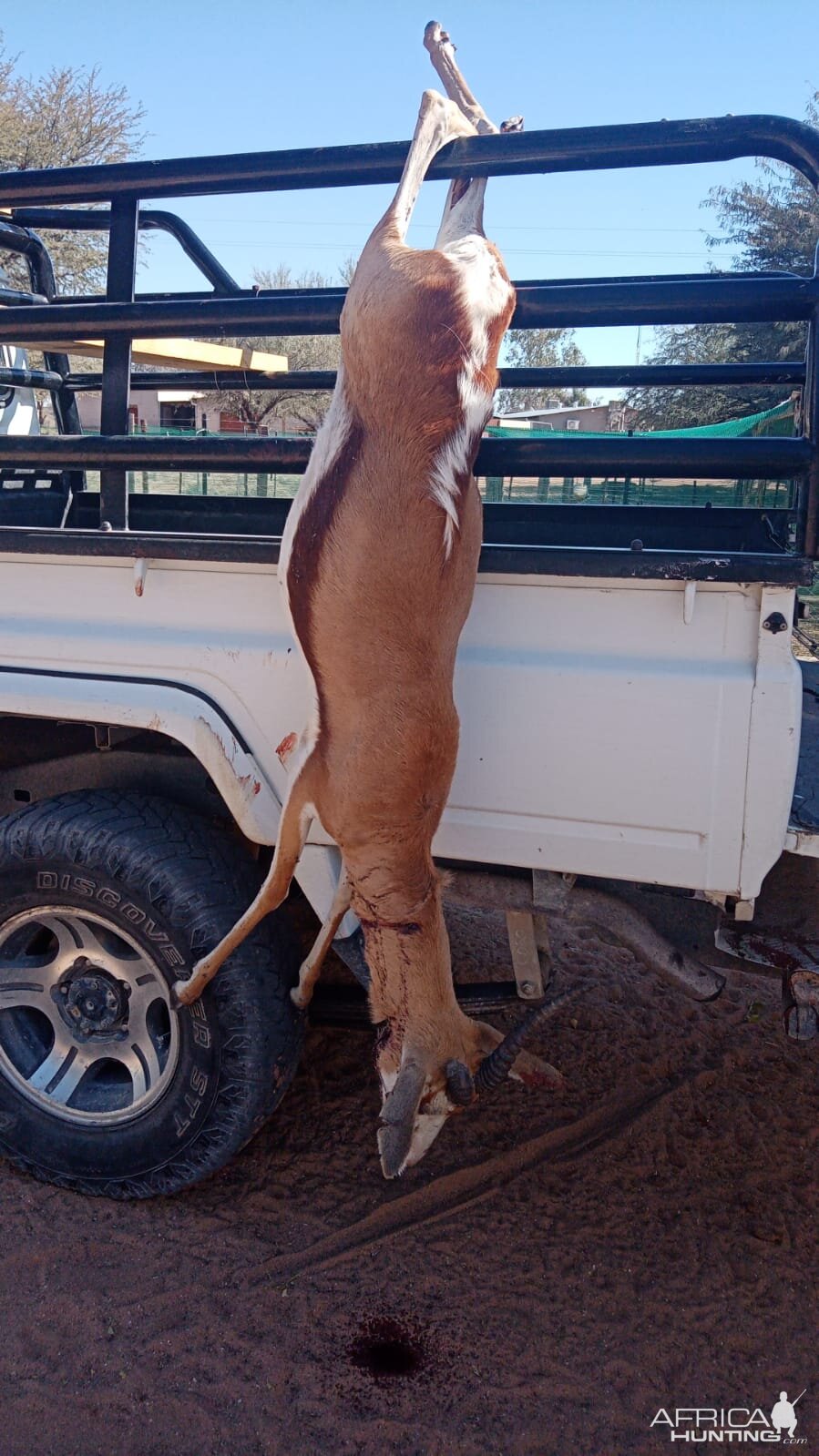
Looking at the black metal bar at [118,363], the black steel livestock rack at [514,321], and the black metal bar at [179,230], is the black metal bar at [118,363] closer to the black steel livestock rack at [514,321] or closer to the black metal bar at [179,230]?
the black steel livestock rack at [514,321]

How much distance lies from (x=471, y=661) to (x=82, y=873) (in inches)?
47.7

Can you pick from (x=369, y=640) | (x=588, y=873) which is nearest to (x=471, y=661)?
(x=369, y=640)

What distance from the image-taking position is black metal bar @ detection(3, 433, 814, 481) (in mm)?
2475

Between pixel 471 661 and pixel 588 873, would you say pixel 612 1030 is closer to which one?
pixel 588 873

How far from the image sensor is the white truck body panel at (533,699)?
8.00 ft

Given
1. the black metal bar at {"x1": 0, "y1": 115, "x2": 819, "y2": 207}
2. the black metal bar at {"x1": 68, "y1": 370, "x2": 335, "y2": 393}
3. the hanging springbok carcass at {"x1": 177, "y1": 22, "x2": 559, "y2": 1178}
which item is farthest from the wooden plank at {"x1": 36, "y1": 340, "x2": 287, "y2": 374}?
the hanging springbok carcass at {"x1": 177, "y1": 22, "x2": 559, "y2": 1178}

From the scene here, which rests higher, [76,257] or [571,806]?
[76,257]

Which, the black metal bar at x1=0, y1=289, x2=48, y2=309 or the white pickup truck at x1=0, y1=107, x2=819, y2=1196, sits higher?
the black metal bar at x1=0, y1=289, x2=48, y2=309

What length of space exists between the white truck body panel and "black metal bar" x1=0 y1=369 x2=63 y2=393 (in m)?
1.52

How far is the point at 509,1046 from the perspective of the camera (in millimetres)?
2596

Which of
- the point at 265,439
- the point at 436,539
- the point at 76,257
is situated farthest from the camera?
the point at 76,257

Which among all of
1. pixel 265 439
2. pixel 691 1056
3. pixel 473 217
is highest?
pixel 473 217

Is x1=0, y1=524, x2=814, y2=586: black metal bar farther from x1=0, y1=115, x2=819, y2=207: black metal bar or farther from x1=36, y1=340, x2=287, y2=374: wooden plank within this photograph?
x1=36, y1=340, x2=287, y2=374: wooden plank

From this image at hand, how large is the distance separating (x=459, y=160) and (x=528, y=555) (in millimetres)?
967
